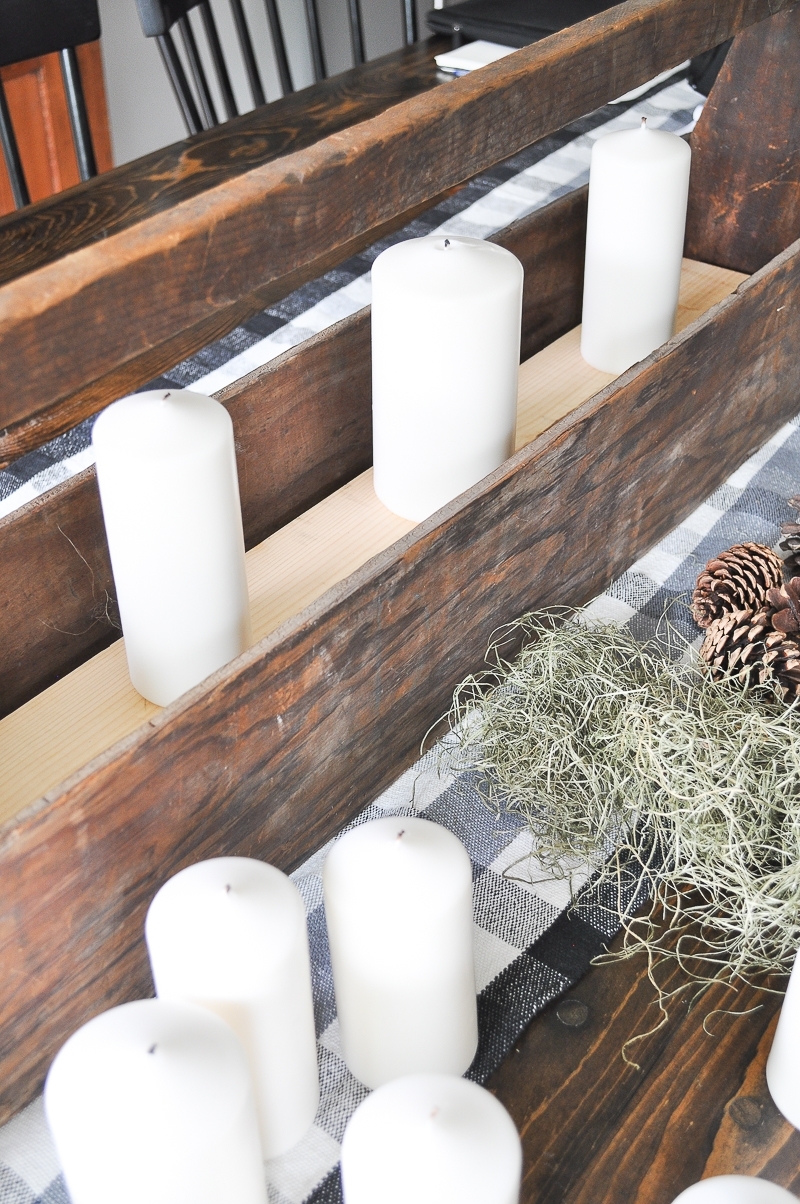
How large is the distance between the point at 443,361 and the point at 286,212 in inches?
7.4

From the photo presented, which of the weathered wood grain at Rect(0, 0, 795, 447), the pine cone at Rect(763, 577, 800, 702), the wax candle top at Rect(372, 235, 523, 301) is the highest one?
the weathered wood grain at Rect(0, 0, 795, 447)

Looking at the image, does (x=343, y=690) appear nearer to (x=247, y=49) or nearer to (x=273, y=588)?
(x=273, y=588)

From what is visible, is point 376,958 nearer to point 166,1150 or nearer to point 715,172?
point 166,1150

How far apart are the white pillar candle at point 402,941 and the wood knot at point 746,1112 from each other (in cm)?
11

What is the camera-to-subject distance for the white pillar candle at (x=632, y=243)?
0.75 metres

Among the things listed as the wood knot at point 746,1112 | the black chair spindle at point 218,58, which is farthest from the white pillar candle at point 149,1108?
the black chair spindle at point 218,58

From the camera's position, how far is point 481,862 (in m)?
0.55

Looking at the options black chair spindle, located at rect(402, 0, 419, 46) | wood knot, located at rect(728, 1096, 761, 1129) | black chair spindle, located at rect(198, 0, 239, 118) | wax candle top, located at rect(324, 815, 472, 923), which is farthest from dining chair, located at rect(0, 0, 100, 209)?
wood knot, located at rect(728, 1096, 761, 1129)

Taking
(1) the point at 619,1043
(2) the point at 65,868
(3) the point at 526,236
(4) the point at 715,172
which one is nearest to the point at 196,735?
(2) the point at 65,868

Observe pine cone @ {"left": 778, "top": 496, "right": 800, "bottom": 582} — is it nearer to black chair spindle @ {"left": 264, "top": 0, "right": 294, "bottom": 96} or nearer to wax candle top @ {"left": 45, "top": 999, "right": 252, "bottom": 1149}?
wax candle top @ {"left": 45, "top": 999, "right": 252, "bottom": 1149}

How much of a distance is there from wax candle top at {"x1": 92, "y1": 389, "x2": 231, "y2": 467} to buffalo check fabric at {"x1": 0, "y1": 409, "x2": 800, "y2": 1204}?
21 centimetres

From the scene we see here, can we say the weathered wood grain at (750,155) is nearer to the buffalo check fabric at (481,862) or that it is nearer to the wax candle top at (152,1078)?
the buffalo check fabric at (481,862)

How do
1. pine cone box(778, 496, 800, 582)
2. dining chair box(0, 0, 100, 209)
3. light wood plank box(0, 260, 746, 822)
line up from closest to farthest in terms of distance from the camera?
light wood plank box(0, 260, 746, 822)
pine cone box(778, 496, 800, 582)
dining chair box(0, 0, 100, 209)

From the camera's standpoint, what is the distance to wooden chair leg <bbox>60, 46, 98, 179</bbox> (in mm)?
1137
